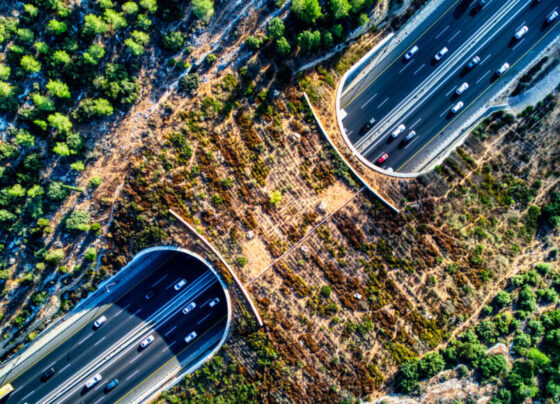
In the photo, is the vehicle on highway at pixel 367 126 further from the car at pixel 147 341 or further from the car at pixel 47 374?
the car at pixel 47 374

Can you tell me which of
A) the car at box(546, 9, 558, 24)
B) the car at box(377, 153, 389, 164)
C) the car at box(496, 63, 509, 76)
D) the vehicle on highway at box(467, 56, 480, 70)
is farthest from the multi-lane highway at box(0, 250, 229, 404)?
the car at box(546, 9, 558, 24)

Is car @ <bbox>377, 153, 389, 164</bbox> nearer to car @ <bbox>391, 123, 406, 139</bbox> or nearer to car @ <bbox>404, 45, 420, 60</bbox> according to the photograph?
car @ <bbox>391, 123, 406, 139</bbox>

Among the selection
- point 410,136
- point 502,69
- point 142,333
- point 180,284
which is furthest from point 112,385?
point 502,69

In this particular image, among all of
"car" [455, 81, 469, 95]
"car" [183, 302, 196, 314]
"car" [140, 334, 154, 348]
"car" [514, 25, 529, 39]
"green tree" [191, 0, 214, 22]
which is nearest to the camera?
"green tree" [191, 0, 214, 22]

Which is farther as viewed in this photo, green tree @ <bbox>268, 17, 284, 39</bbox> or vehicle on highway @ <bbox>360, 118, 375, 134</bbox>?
vehicle on highway @ <bbox>360, 118, 375, 134</bbox>

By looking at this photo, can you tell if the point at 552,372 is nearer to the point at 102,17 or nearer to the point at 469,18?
the point at 469,18

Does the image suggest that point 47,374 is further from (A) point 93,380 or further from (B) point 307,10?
(B) point 307,10

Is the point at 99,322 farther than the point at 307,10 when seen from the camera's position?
Yes

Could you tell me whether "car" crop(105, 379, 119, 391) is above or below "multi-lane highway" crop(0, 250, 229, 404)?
below
